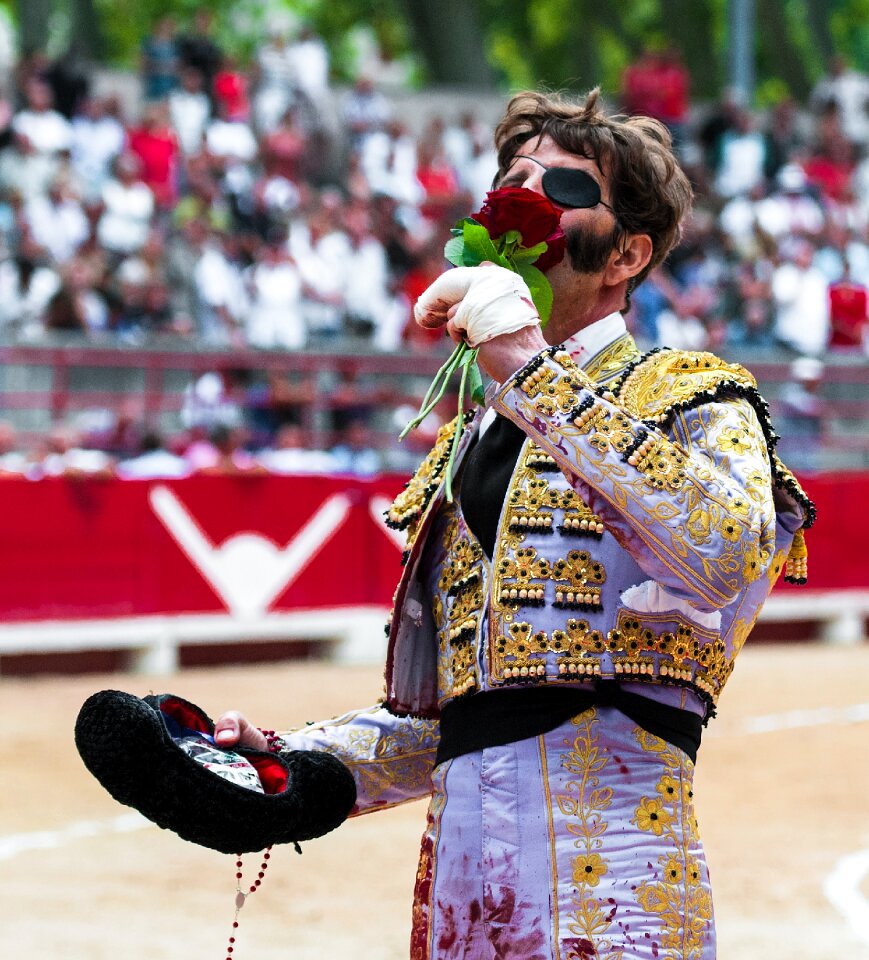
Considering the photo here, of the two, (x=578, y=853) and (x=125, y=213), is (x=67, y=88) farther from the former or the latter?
(x=578, y=853)

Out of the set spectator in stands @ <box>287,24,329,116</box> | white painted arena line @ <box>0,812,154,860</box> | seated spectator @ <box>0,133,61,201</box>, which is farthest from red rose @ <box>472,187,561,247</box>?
spectator in stands @ <box>287,24,329,116</box>

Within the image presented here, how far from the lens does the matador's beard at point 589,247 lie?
2.40 metres

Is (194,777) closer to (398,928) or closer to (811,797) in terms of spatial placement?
(398,928)

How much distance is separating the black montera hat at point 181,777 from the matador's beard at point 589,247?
77cm

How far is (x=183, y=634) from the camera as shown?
11.4 meters

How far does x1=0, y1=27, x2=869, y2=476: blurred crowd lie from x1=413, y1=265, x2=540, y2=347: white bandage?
882 cm

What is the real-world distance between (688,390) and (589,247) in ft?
0.85

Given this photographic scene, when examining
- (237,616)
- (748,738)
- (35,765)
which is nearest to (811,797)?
(748,738)

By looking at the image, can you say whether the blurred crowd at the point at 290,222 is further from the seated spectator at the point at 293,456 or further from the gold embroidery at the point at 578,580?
the gold embroidery at the point at 578,580

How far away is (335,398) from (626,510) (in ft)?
34.8

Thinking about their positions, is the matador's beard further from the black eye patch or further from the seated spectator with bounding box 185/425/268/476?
the seated spectator with bounding box 185/425/268/476

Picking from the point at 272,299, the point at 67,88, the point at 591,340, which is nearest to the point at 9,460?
the point at 272,299

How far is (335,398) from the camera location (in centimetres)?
1263

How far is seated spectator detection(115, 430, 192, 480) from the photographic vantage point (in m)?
11.2
